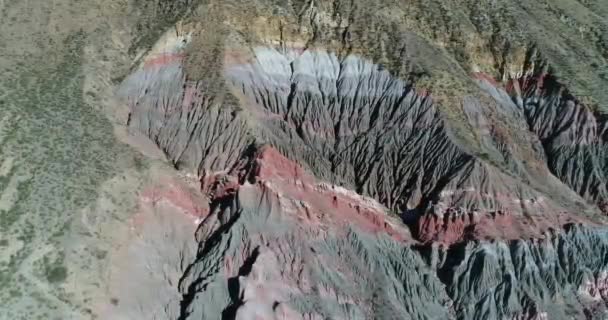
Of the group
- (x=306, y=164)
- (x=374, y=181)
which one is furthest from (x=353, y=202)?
(x=374, y=181)

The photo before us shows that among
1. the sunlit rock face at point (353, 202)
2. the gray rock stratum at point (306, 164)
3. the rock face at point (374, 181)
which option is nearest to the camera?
the gray rock stratum at point (306, 164)

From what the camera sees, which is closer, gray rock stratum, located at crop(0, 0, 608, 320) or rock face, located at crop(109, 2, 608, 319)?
gray rock stratum, located at crop(0, 0, 608, 320)

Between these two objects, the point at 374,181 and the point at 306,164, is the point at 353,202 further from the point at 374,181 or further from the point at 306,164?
the point at 374,181

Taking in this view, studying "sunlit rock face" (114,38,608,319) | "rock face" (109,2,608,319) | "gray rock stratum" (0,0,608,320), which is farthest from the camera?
"rock face" (109,2,608,319)

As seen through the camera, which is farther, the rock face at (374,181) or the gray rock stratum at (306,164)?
the rock face at (374,181)

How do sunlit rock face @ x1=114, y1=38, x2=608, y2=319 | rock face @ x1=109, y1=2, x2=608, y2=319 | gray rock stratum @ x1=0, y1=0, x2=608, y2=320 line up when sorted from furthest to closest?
rock face @ x1=109, y1=2, x2=608, y2=319, sunlit rock face @ x1=114, y1=38, x2=608, y2=319, gray rock stratum @ x1=0, y1=0, x2=608, y2=320

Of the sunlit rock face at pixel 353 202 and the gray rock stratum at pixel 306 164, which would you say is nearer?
the gray rock stratum at pixel 306 164

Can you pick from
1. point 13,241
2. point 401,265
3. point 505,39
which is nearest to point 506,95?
point 505,39

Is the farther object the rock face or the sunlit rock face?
the rock face

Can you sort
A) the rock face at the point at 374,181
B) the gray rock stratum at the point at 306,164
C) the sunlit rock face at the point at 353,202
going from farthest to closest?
1. the rock face at the point at 374,181
2. the sunlit rock face at the point at 353,202
3. the gray rock stratum at the point at 306,164
